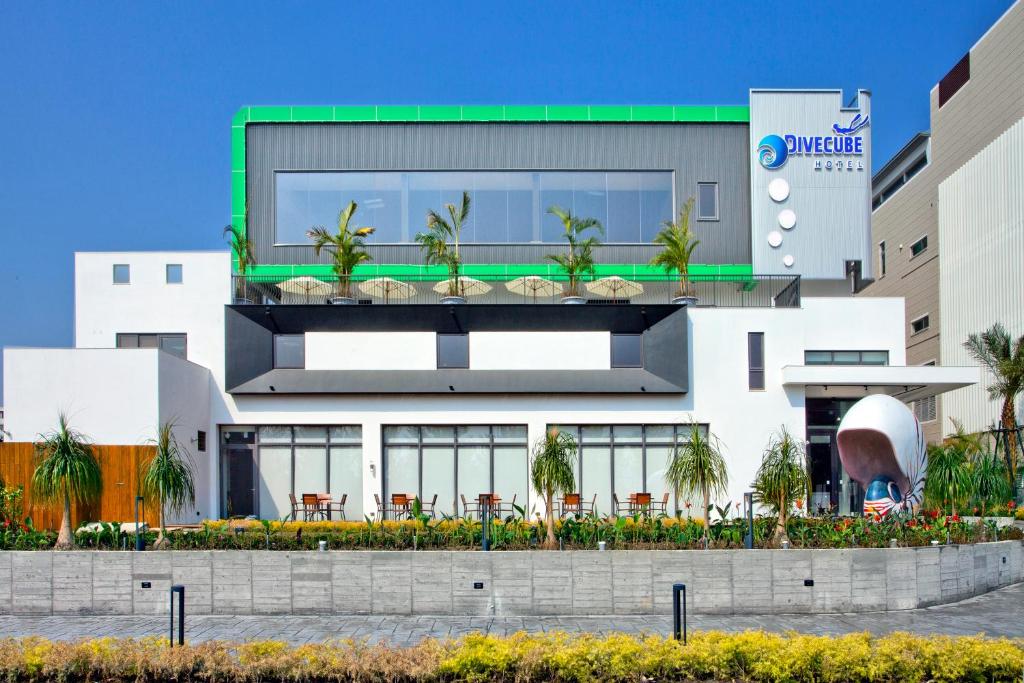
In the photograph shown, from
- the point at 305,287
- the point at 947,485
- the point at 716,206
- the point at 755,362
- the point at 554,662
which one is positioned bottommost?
the point at 554,662

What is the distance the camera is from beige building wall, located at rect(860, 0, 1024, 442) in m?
39.3

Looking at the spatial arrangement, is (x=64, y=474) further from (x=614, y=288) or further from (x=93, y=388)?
(x=614, y=288)

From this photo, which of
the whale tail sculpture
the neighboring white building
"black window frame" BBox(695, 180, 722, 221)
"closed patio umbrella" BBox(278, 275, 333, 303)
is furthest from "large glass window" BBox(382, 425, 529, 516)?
"black window frame" BBox(695, 180, 722, 221)

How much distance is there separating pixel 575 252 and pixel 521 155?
3.74 m

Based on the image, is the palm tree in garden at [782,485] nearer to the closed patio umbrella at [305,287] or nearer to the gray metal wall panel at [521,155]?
the gray metal wall panel at [521,155]

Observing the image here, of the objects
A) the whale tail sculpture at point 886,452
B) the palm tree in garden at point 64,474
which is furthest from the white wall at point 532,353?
the palm tree in garden at point 64,474

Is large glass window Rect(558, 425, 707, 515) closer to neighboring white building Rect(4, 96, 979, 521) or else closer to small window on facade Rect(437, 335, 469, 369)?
neighboring white building Rect(4, 96, 979, 521)

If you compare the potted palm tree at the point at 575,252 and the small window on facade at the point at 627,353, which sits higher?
the potted palm tree at the point at 575,252

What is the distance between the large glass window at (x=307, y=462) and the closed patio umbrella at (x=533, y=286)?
5.94m

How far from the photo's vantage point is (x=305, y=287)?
28.5 m

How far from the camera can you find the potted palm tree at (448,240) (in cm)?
2827

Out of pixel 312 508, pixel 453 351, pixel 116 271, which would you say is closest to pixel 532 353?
pixel 453 351

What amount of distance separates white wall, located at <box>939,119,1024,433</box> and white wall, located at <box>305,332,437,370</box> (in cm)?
2257

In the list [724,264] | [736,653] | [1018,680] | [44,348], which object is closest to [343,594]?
[736,653]
